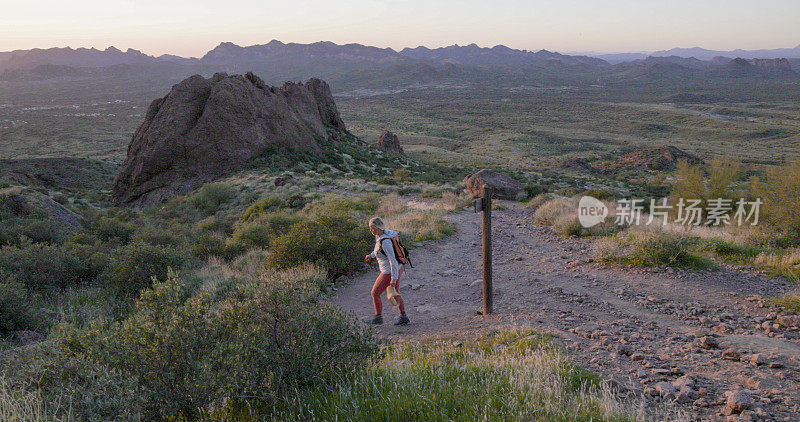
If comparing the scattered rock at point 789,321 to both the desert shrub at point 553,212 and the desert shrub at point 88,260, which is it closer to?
the desert shrub at point 553,212

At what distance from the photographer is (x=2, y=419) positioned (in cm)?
290

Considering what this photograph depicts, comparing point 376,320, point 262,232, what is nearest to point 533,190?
point 262,232

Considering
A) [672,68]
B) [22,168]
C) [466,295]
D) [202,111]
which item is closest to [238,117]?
[202,111]

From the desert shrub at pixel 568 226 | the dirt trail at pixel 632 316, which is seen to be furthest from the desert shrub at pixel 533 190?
the dirt trail at pixel 632 316

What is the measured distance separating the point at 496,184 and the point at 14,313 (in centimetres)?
1743

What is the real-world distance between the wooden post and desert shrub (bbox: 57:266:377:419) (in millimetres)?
2729

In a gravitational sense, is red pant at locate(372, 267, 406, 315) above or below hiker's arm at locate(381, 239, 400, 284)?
below

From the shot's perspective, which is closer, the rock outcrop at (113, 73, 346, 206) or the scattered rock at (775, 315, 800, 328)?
the scattered rock at (775, 315, 800, 328)

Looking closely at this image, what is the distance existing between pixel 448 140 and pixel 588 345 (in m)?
60.8

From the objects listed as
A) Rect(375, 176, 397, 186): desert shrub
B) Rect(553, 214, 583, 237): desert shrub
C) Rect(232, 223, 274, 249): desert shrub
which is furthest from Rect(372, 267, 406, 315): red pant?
Rect(375, 176, 397, 186): desert shrub

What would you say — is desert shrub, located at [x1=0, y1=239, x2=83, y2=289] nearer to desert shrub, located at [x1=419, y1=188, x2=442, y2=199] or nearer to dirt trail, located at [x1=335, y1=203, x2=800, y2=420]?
dirt trail, located at [x1=335, y1=203, x2=800, y2=420]

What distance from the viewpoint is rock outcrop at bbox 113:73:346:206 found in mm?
24266

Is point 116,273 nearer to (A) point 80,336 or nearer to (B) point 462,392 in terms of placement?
(A) point 80,336

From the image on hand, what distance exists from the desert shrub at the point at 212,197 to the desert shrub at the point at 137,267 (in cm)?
1106
